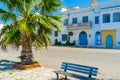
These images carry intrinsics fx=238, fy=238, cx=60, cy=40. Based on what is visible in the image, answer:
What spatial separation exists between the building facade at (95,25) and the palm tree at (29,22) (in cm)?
2288

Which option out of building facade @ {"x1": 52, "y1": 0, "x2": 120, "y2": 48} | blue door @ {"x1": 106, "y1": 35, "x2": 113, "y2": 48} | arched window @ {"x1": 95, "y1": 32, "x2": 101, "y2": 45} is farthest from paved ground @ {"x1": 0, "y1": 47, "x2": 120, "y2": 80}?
arched window @ {"x1": 95, "y1": 32, "x2": 101, "y2": 45}

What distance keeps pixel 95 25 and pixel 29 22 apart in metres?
26.7

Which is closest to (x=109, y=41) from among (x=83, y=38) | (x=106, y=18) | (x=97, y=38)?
(x=97, y=38)

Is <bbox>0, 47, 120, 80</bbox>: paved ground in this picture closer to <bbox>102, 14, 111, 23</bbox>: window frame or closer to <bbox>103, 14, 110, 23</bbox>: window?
<bbox>102, 14, 111, 23</bbox>: window frame

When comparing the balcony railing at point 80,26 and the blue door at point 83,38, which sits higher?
the balcony railing at point 80,26

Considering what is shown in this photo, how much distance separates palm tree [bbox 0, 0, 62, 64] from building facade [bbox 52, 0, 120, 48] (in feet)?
75.1

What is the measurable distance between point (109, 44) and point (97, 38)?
243cm

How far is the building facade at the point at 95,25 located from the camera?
34.7 metres

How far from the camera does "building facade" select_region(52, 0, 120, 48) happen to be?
3469cm

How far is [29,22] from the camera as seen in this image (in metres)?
12.2

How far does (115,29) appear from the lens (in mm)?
34688

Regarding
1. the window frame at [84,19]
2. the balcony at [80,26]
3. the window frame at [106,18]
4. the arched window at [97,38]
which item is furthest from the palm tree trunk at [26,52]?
the window frame at [84,19]

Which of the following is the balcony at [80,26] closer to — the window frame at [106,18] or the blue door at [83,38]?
the blue door at [83,38]

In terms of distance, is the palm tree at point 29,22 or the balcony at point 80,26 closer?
the palm tree at point 29,22
